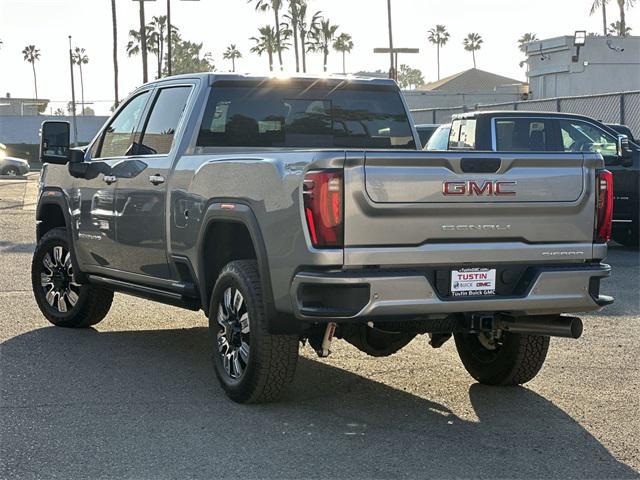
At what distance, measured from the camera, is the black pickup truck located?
1501 cm

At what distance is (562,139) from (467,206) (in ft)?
31.9

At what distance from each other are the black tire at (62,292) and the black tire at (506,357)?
333 cm

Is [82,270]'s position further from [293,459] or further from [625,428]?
[625,428]

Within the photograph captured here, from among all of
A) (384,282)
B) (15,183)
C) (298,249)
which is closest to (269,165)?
(298,249)

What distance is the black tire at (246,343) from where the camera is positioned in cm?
624

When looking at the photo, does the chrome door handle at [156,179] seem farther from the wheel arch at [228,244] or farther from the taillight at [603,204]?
the taillight at [603,204]

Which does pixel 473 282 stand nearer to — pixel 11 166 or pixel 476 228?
pixel 476 228

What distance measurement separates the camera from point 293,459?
5.38 metres

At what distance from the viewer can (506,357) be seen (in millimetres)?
7035

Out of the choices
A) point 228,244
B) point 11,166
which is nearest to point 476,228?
point 228,244

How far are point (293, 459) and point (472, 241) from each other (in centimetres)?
158

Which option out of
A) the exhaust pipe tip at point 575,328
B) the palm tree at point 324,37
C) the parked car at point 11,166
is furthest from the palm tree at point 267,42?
the exhaust pipe tip at point 575,328

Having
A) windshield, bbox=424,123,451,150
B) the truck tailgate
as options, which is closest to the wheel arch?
the truck tailgate

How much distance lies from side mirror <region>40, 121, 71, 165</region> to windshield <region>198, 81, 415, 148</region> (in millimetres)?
1695
